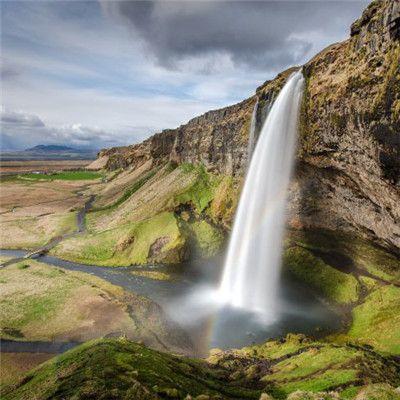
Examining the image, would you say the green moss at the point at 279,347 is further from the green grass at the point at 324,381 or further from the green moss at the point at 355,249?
the green moss at the point at 355,249

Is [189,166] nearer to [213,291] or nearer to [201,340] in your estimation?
[213,291]

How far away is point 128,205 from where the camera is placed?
262 ft

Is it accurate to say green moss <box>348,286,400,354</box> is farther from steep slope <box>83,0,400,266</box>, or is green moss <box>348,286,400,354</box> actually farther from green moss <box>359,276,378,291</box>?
steep slope <box>83,0,400,266</box>

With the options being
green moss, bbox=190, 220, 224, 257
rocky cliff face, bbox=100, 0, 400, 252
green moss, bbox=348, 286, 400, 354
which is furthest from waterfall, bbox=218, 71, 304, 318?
green moss, bbox=348, 286, 400, 354

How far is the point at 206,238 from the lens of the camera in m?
57.6

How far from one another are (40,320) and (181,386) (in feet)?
71.3

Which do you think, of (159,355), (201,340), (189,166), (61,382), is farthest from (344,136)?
(189,166)

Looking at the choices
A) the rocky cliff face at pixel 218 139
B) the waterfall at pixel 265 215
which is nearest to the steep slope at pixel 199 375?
the waterfall at pixel 265 215

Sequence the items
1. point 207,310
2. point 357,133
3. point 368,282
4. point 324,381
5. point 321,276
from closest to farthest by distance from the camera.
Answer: point 324,381
point 357,133
point 207,310
point 368,282
point 321,276

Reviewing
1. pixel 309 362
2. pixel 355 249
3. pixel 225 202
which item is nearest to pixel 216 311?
pixel 309 362

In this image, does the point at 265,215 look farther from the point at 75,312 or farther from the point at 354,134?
the point at 75,312

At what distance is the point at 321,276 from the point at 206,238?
19131mm

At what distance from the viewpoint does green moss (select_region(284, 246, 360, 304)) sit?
40.1m

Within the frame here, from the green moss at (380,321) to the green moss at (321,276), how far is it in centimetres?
300
